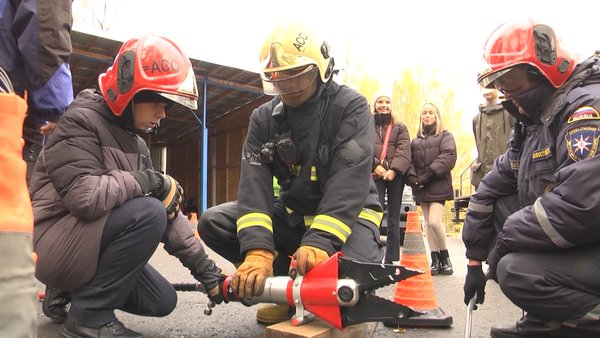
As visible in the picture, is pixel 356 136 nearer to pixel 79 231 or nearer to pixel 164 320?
pixel 79 231

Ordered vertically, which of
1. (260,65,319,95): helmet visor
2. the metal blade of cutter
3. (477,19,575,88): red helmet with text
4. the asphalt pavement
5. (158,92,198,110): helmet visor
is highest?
(477,19,575,88): red helmet with text

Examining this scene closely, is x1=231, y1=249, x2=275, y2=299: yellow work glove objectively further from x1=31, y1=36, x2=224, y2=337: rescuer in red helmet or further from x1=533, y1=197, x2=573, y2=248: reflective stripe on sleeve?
x1=533, y1=197, x2=573, y2=248: reflective stripe on sleeve

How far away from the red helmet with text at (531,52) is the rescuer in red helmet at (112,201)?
1604 mm

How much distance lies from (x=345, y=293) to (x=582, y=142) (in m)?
1.19

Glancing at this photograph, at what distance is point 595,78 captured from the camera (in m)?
2.28

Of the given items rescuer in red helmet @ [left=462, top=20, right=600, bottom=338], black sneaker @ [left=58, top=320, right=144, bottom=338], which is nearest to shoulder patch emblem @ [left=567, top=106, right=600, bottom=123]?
rescuer in red helmet @ [left=462, top=20, right=600, bottom=338]

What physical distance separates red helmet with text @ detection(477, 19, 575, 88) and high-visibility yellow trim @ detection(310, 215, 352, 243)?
1.07 metres

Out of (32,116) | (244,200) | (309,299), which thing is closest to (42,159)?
(32,116)

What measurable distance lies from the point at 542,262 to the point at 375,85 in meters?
26.4

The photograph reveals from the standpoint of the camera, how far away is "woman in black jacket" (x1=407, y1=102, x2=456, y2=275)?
5.00 metres

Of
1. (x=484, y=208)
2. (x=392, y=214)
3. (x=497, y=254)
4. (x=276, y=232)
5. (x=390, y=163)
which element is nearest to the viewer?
(x=497, y=254)

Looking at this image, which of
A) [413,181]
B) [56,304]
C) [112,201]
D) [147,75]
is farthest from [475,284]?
[413,181]

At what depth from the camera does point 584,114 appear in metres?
2.07

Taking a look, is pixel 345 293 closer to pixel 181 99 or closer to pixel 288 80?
pixel 288 80
